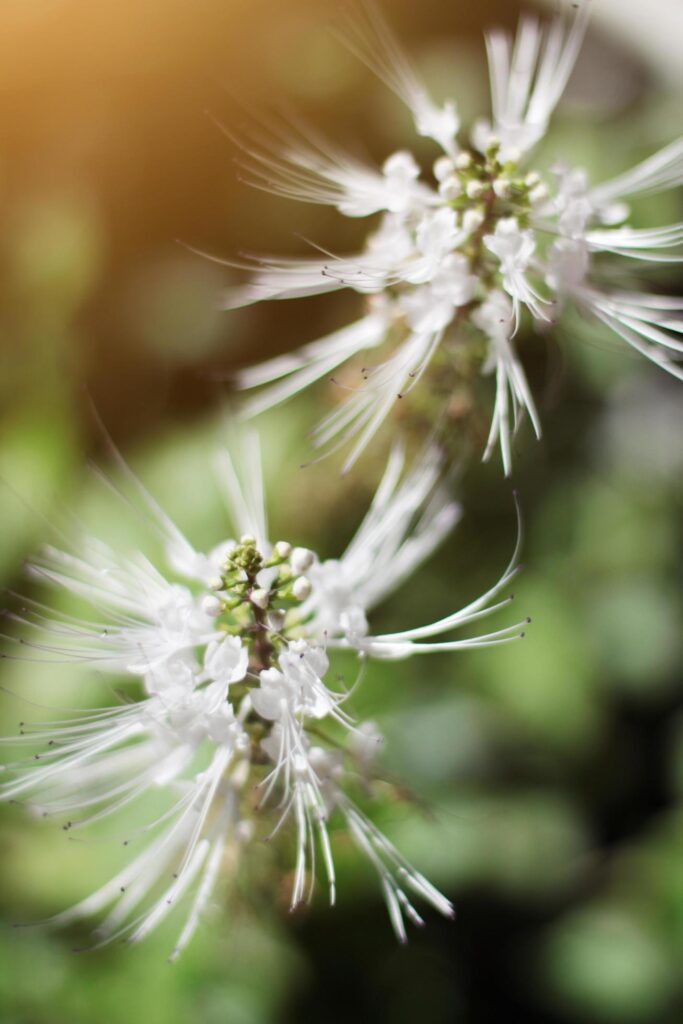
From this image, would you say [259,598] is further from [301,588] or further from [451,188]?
[451,188]

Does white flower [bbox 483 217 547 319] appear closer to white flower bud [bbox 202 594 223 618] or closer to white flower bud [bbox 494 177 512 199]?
white flower bud [bbox 494 177 512 199]

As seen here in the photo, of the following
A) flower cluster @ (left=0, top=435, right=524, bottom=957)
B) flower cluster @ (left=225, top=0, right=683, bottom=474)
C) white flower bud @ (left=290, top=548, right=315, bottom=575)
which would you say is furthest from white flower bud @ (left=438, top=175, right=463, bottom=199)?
white flower bud @ (left=290, top=548, right=315, bottom=575)

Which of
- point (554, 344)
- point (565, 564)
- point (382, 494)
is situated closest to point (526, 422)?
point (565, 564)

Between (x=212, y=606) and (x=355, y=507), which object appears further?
(x=355, y=507)

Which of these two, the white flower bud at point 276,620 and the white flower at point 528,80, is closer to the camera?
the white flower bud at point 276,620

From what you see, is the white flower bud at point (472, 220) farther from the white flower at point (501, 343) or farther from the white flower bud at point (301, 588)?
the white flower bud at point (301, 588)

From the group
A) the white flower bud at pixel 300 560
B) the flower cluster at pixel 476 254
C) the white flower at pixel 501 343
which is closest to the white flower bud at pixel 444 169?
the flower cluster at pixel 476 254

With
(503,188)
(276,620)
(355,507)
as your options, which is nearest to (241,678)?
(276,620)

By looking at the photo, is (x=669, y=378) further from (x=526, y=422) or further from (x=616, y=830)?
(x=616, y=830)
